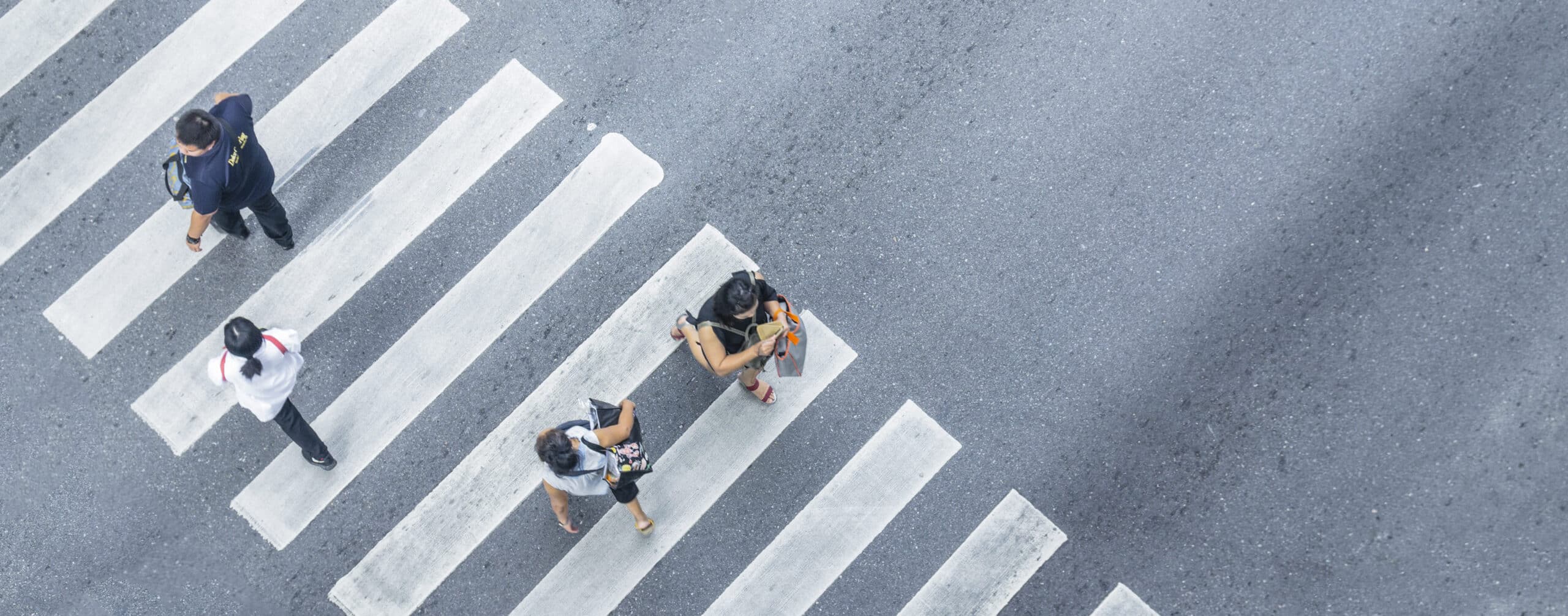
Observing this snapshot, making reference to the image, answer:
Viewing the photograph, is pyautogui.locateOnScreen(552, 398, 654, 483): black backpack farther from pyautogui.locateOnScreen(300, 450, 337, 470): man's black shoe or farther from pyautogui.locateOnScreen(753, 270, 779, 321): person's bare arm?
pyautogui.locateOnScreen(300, 450, 337, 470): man's black shoe

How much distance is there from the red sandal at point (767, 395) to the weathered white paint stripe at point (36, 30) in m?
4.82

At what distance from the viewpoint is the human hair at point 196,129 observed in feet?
18.7

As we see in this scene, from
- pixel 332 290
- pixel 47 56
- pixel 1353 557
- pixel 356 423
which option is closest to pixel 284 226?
pixel 332 290

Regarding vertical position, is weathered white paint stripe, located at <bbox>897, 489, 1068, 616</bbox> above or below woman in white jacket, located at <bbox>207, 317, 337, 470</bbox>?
below

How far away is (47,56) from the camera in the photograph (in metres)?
7.17

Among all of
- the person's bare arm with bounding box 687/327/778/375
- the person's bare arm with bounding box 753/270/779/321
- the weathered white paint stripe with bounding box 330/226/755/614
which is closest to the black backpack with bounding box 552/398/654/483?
the person's bare arm with bounding box 687/327/778/375

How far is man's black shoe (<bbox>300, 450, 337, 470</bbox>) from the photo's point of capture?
260 inches

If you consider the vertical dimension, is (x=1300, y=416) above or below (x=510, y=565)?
below

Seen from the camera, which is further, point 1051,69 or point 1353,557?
point 1051,69

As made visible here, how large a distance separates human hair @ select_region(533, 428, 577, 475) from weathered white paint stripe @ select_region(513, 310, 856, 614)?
4.15ft

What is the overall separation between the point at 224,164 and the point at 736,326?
2.85 meters

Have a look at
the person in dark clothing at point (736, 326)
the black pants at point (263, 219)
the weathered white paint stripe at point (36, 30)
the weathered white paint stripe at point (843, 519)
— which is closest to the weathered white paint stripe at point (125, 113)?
the weathered white paint stripe at point (36, 30)

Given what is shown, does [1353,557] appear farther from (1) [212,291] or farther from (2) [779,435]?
(1) [212,291]

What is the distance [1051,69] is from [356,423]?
4.91m
